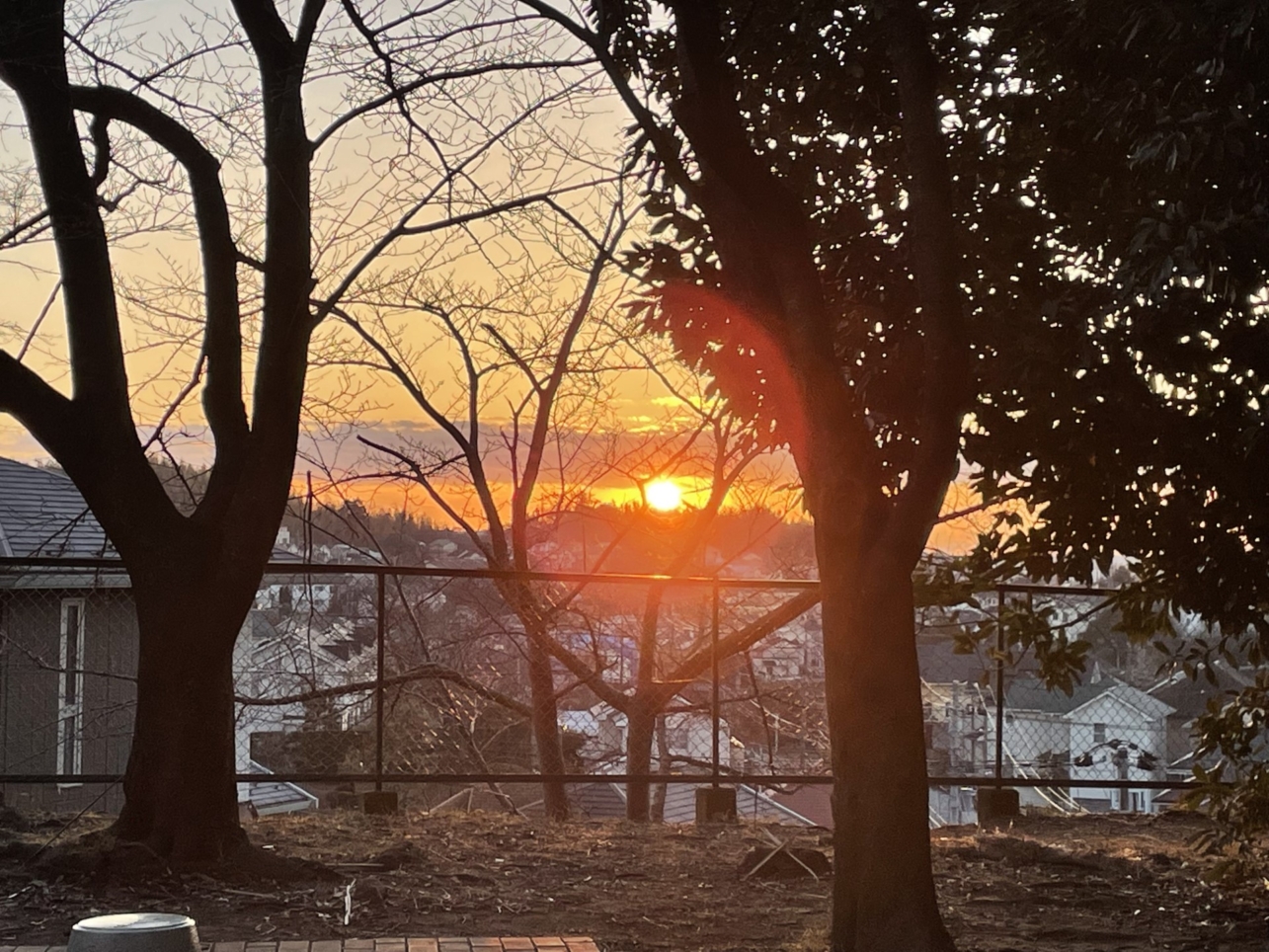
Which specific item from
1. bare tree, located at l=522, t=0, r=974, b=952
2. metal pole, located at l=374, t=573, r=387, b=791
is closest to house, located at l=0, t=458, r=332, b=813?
metal pole, located at l=374, t=573, r=387, b=791

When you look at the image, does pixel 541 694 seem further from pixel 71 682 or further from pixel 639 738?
pixel 71 682

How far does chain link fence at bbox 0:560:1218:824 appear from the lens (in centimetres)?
947

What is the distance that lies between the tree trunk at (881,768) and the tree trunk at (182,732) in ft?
10.4

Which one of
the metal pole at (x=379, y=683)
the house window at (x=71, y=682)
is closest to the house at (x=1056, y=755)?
the metal pole at (x=379, y=683)

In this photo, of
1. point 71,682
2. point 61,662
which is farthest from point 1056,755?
point 61,662

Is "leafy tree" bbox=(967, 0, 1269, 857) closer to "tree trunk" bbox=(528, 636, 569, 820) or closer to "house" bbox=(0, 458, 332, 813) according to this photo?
"house" bbox=(0, 458, 332, 813)

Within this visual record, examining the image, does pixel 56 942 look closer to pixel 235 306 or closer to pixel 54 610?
pixel 235 306

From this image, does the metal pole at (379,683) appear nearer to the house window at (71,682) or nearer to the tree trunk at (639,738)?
the tree trunk at (639,738)

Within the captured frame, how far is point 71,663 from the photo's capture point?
50.8 ft

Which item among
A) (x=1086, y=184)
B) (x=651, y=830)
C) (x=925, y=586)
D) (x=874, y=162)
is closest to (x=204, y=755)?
(x=651, y=830)

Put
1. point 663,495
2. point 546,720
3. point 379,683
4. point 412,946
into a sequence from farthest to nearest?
point 663,495 → point 546,720 → point 379,683 → point 412,946

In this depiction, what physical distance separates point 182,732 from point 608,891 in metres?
2.22

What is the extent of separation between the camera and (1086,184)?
5781mm

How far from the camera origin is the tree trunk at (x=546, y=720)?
42.9ft
